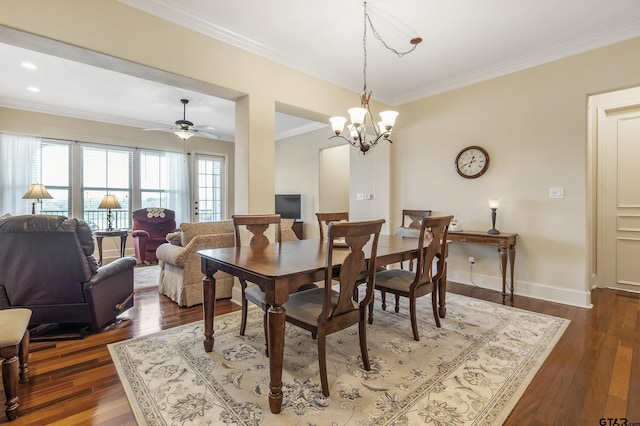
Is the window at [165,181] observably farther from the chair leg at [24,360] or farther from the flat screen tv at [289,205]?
the chair leg at [24,360]

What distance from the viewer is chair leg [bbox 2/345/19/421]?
1.50 m

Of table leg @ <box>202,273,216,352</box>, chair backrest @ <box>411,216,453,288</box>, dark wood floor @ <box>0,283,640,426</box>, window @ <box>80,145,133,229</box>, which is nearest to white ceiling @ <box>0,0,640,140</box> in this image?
window @ <box>80,145,133,229</box>

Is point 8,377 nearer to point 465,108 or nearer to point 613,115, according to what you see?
point 465,108

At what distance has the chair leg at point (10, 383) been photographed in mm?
1500

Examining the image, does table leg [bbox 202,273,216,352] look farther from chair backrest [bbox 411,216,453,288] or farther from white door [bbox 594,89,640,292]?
white door [bbox 594,89,640,292]

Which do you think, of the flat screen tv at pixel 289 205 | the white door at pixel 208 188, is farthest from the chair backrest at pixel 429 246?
the white door at pixel 208 188

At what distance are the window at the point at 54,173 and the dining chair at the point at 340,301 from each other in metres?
5.78

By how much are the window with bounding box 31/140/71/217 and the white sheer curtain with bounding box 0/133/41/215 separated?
108 millimetres

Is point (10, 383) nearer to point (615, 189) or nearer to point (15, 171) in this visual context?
point (15, 171)

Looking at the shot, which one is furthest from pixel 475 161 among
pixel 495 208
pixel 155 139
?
pixel 155 139

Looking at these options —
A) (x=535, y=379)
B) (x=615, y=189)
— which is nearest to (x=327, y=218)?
(x=535, y=379)

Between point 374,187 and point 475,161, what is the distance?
1640mm

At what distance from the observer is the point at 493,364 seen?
207 cm

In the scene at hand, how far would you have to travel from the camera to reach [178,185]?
6.87m
